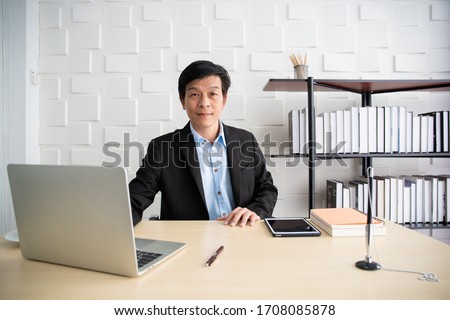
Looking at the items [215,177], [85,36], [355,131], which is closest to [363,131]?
[355,131]

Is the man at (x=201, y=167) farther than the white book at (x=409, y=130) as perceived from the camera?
No

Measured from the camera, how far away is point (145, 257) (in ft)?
2.42

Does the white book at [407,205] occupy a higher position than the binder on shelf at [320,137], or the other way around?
the binder on shelf at [320,137]

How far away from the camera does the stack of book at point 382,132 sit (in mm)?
1876

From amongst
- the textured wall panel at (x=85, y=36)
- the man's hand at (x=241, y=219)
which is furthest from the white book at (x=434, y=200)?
the textured wall panel at (x=85, y=36)

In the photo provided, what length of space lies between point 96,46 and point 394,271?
7.49ft

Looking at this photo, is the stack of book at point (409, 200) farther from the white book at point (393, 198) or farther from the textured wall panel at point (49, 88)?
the textured wall panel at point (49, 88)

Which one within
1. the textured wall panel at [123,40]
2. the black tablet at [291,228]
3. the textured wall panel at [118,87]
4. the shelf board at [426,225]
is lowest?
the shelf board at [426,225]

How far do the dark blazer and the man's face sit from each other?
11 centimetres

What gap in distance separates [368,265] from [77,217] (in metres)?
0.67

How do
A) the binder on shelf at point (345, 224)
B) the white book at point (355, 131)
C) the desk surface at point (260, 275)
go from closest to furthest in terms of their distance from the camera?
the desk surface at point (260, 275) → the binder on shelf at point (345, 224) → the white book at point (355, 131)

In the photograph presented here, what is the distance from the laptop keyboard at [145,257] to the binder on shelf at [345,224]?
542mm

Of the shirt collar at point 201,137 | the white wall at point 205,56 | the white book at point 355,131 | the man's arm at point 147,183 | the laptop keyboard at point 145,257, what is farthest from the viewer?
the white wall at point 205,56

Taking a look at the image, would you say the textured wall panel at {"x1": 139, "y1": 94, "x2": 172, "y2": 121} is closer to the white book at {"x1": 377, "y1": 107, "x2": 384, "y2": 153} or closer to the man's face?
the man's face
